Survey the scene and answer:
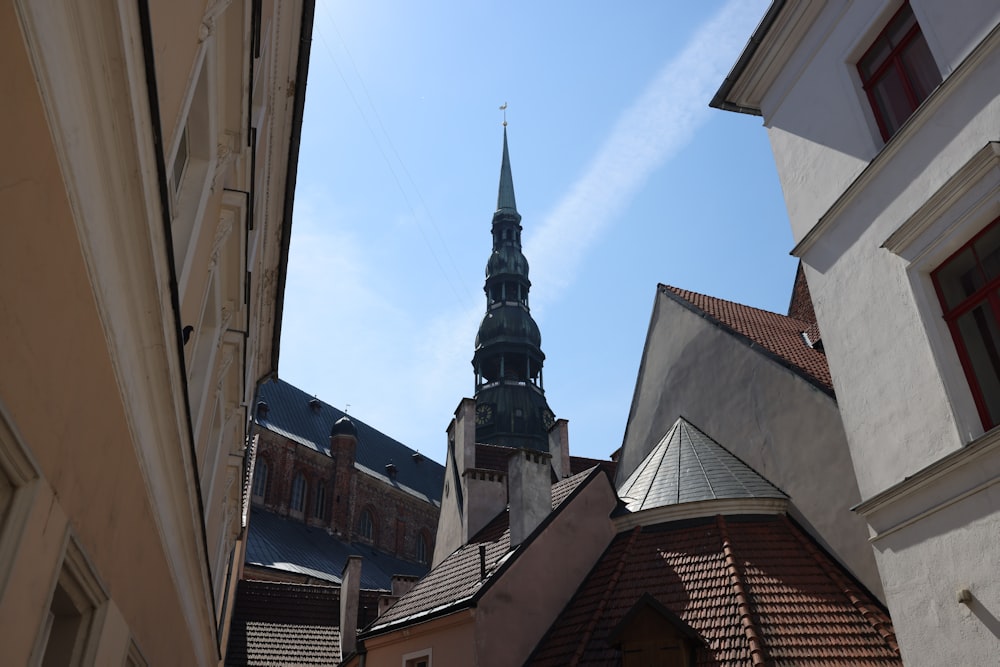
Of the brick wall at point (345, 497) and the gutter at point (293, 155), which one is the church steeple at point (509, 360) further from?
the gutter at point (293, 155)

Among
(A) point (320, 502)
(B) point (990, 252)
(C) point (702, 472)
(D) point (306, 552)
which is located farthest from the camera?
(A) point (320, 502)

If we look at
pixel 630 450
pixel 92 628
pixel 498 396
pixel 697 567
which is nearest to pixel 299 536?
pixel 498 396

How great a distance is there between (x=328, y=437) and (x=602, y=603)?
1359 inches

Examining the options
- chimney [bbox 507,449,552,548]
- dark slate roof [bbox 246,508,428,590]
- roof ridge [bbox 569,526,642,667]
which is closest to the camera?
roof ridge [bbox 569,526,642,667]

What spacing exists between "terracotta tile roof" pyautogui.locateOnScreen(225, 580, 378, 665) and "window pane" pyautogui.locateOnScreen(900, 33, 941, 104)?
59.8ft

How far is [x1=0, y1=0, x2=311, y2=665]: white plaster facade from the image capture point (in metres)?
2.20

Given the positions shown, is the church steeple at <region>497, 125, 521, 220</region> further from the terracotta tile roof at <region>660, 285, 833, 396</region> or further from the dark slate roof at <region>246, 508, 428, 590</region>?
the terracotta tile roof at <region>660, 285, 833, 396</region>

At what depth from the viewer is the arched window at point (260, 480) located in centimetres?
3778

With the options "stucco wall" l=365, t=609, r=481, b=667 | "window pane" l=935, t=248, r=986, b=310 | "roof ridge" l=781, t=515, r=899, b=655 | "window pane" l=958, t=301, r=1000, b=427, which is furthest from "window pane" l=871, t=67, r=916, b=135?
"stucco wall" l=365, t=609, r=481, b=667

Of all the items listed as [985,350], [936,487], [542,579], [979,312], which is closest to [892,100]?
[979,312]

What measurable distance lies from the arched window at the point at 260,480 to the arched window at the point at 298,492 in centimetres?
184

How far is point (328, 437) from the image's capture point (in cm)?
4462

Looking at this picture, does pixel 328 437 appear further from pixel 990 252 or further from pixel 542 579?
pixel 990 252

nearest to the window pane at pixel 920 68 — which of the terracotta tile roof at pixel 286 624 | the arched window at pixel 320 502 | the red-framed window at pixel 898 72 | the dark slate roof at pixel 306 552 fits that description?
the red-framed window at pixel 898 72
